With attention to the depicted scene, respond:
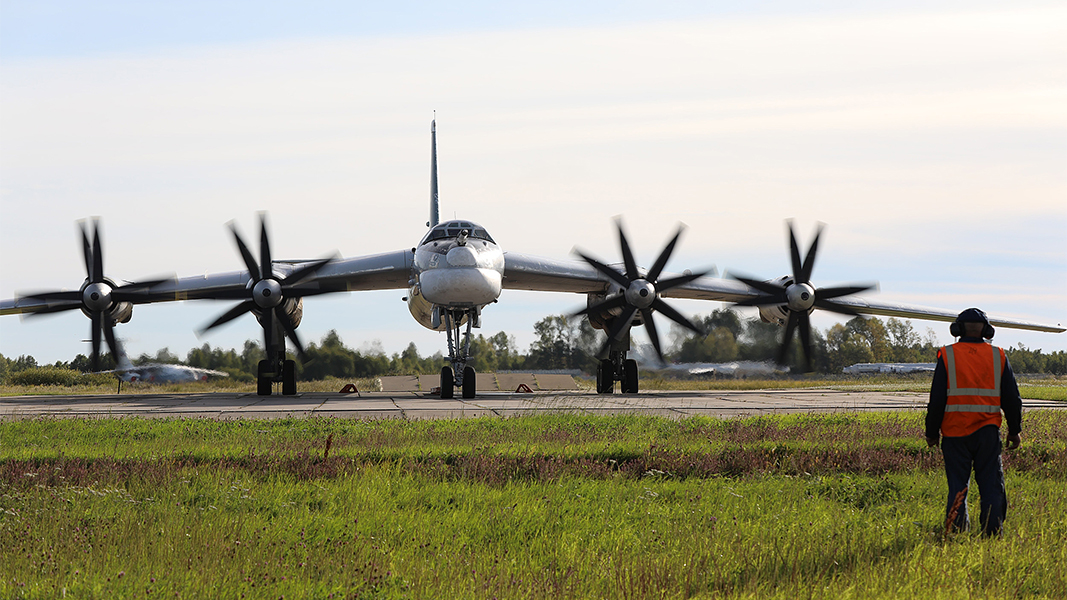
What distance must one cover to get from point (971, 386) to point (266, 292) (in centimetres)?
2071

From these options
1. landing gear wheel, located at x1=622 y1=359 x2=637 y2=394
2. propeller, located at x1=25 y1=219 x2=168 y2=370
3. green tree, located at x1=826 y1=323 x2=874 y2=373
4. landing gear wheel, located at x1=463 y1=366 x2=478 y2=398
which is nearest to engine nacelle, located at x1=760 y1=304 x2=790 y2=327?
landing gear wheel, located at x1=622 y1=359 x2=637 y2=394

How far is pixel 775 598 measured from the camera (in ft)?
16.2

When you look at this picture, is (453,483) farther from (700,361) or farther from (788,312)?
(700,361)

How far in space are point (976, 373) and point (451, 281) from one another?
16.0 m

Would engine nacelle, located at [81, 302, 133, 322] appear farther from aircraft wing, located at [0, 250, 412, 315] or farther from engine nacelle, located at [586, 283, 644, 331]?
engine nacelle, located at [586, 283, 644, 331]

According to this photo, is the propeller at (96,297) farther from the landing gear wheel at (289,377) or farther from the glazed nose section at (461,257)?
the glazed nose section at (461,257)

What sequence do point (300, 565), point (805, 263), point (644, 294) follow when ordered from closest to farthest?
point (300, 565) → point (644, 294) → point (805, 263)

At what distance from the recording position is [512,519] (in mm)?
6680

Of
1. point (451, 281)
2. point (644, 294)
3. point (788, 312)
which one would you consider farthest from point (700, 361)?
point (451, 281)

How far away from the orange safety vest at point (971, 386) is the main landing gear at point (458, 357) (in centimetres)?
1598

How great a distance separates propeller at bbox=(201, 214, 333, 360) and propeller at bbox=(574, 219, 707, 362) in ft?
25.8

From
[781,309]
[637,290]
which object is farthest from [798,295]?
[637,290]

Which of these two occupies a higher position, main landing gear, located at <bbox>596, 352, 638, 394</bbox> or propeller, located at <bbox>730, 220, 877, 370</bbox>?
propeller, located at <bbox>730, 220, 877, 370</bbox>

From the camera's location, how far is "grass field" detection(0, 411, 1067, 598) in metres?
5.14
